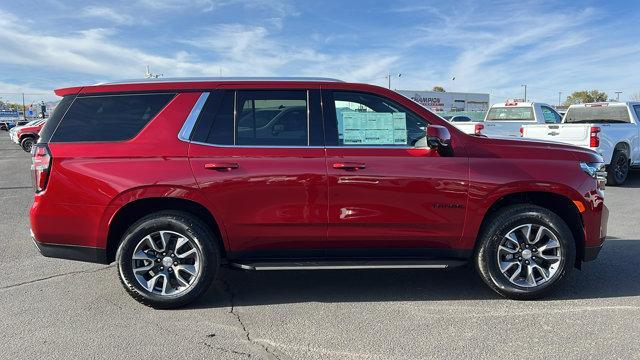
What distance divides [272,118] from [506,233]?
2220 mm

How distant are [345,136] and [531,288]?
206 cm

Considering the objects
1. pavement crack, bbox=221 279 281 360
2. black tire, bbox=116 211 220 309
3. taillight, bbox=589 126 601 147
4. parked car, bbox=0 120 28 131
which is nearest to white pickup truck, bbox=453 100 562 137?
taillight, bbox=589 126 601 147

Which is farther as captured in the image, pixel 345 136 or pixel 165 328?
pixel 345 136

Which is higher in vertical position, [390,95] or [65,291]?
[390,95]

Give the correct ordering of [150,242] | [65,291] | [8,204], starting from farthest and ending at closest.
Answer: [8,204] → [65,291] → [150,242]

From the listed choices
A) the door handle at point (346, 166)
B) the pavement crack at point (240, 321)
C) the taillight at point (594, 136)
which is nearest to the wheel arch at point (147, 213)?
the pavement crack at point (240, 321)

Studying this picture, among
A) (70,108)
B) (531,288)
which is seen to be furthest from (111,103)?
(531,288)

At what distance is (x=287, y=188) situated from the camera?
3.96m

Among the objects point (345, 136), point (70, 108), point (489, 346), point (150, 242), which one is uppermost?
point (70, 108)

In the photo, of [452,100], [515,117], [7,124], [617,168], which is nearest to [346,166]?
[617,168]

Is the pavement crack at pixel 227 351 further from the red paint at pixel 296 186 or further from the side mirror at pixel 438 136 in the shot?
the side mirror at pixel 438 136

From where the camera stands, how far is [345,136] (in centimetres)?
411

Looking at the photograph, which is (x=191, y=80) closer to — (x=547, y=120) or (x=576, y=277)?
(x=576, y=277)

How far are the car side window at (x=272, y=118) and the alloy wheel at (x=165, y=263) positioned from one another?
98 centimetres
